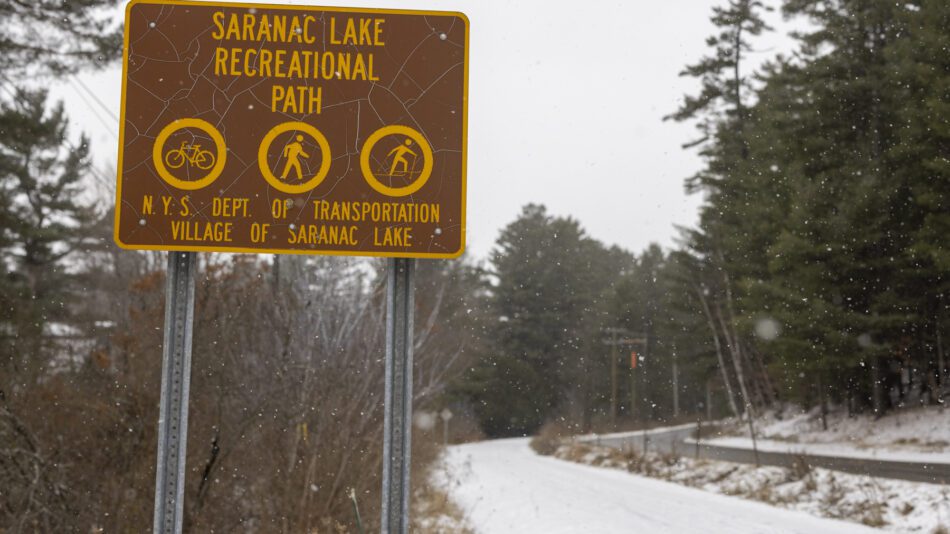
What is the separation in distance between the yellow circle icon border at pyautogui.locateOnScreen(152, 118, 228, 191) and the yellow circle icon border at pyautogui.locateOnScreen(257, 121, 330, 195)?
0.61 feet

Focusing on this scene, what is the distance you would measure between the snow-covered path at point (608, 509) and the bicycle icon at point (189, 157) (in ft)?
26.2

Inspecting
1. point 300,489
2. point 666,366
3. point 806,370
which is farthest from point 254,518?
point 666,366

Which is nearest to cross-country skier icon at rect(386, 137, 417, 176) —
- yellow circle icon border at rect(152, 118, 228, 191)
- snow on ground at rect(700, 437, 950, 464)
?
yellow circle icon border at rect(152, 118, 228, 191)

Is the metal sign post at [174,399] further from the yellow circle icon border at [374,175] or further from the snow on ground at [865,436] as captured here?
the snow on ground at [865,436]

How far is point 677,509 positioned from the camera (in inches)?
514

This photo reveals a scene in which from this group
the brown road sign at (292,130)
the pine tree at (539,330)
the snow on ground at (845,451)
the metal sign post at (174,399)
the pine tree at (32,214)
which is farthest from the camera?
the pine tree at (539,330)

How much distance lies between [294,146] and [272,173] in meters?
0.17

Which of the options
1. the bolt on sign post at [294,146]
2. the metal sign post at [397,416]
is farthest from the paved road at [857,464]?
the bolt on sign post at [294,146]

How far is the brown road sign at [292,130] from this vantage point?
12.3ft

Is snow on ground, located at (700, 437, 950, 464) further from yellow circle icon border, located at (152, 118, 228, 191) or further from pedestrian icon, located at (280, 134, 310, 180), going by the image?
yellow circle icon border, located at (152, 118, 228, 191)

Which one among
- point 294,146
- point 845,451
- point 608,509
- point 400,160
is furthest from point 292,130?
point 845,451

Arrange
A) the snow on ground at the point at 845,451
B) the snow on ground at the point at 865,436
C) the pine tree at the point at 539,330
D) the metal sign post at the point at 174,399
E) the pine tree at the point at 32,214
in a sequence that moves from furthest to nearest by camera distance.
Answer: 1. the pine tree at the point at 539,330
2. the snow on ground at the point at 865,436
3. the snow on ground at the point at 845,451
4. the pine tree at the point at 32,214
5. the metal sign post at the point at 174,399

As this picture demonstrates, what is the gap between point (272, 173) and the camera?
3.79 m

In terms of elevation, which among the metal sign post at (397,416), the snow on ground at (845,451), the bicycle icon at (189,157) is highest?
the bicycle icon at (189,157)
